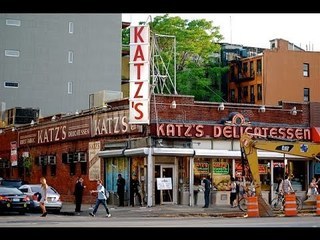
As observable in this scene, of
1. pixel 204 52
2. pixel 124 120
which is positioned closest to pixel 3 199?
pixel 124 120

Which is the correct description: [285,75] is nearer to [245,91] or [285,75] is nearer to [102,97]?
[245,91]

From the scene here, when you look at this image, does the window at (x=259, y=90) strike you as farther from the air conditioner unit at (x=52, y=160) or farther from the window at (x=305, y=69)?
the air conditioner unit at (x=52, y=160)

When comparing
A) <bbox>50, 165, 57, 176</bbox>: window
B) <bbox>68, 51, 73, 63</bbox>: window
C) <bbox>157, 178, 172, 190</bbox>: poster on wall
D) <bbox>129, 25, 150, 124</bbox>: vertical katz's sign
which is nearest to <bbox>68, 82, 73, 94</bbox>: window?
<bbox>68, 51, 73, 63</bbox>: window

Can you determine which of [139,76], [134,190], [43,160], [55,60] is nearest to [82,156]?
[43,160]

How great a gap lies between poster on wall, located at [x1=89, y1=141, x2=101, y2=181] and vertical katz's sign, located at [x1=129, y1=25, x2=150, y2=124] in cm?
623

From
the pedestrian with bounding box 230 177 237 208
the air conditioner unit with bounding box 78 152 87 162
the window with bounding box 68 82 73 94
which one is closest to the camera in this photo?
the pedestrian with bounding box 230 177 237 208

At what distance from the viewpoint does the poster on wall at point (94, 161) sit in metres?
41.6

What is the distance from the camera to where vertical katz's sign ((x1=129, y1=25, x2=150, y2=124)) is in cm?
3606

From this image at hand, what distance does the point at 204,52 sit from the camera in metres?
76.7

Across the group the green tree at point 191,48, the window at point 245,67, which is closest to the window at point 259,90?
the window at point 245,67

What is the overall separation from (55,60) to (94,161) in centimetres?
2695

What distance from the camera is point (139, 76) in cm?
3644

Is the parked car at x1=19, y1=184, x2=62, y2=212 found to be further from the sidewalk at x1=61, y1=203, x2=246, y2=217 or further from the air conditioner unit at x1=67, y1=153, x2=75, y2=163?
the air conditioner unit at x1=67, y1=153, x2=75, y2=163

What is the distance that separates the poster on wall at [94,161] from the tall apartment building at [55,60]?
24.2 m
